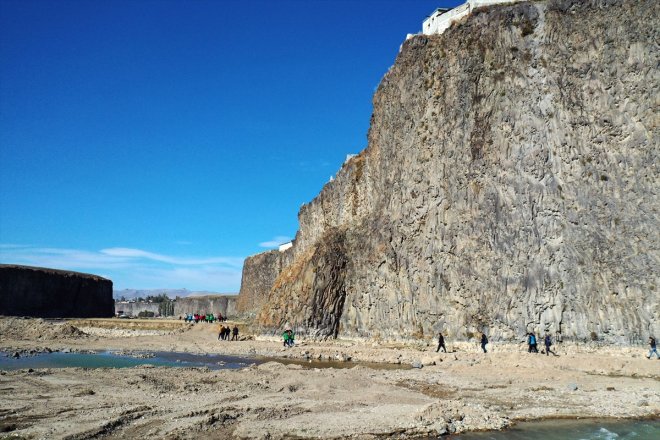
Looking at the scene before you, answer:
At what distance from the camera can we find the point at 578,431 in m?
14.3

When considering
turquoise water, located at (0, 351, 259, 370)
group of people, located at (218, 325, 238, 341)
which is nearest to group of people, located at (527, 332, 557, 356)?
turquoise water, located at (0, 351, 259, 370)

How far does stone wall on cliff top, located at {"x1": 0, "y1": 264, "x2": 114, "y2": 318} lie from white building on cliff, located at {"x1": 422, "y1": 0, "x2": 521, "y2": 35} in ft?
247

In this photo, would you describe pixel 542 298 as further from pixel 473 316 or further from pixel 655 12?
pixel 655 12

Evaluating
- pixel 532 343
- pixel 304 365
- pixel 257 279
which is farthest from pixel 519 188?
pixel 257 279

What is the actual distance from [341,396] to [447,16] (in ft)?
114

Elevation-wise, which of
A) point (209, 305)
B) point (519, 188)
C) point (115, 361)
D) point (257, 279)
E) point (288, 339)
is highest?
point (519, 188)

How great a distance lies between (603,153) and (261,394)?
24535mm

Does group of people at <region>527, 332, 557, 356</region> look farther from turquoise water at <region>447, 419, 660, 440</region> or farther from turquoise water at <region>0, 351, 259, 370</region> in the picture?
turquoise water at <region>0, 351, 259, 370</region>

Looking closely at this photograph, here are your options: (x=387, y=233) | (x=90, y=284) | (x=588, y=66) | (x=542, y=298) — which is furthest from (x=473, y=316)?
(x=90, y=284)

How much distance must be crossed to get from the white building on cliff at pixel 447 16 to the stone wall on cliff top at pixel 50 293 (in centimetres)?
7531

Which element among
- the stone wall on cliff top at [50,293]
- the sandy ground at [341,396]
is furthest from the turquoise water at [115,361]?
the stone wall on cliff top at [50,293]

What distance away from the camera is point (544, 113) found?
31.8m

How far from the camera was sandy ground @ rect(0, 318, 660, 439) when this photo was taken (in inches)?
551

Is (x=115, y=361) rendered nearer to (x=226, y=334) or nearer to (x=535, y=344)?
(x=226, y=334)
